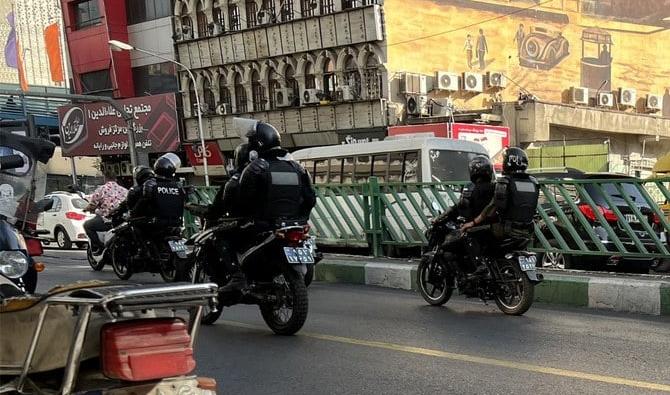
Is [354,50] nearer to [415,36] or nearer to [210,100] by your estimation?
[415,36]

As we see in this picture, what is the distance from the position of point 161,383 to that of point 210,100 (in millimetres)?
32754

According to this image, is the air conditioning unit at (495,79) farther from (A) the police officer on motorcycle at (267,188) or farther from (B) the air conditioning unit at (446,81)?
(A) the police officer on motorcycle at (267,188)

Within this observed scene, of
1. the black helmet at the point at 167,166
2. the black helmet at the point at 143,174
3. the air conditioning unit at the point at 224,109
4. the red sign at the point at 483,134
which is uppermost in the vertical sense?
the air conditioning unit at the point at 224,109

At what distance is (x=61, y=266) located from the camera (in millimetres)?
13383

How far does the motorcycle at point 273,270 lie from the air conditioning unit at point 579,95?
96.6 feet

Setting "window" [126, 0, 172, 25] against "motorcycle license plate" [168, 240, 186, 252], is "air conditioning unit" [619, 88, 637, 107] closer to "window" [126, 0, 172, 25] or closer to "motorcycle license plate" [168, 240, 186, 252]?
"window" [126, 0, 172, 25]

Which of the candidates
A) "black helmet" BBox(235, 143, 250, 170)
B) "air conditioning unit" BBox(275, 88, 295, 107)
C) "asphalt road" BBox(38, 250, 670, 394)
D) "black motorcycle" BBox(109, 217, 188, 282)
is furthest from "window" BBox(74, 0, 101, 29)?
"asphalt road" BBox(38, 250, 670, 394)

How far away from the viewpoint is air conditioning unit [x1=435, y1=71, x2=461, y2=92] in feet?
94.6

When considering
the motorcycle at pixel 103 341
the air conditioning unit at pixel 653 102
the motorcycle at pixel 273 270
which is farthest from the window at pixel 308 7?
the motorcycle at pixel 103 341

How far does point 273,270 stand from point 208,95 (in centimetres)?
2937

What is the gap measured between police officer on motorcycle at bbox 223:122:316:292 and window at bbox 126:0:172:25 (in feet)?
102

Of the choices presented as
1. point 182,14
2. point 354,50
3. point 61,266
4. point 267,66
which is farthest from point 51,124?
point 61,266

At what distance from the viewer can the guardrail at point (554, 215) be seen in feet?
26.0

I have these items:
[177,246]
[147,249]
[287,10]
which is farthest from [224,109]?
[177,246]
